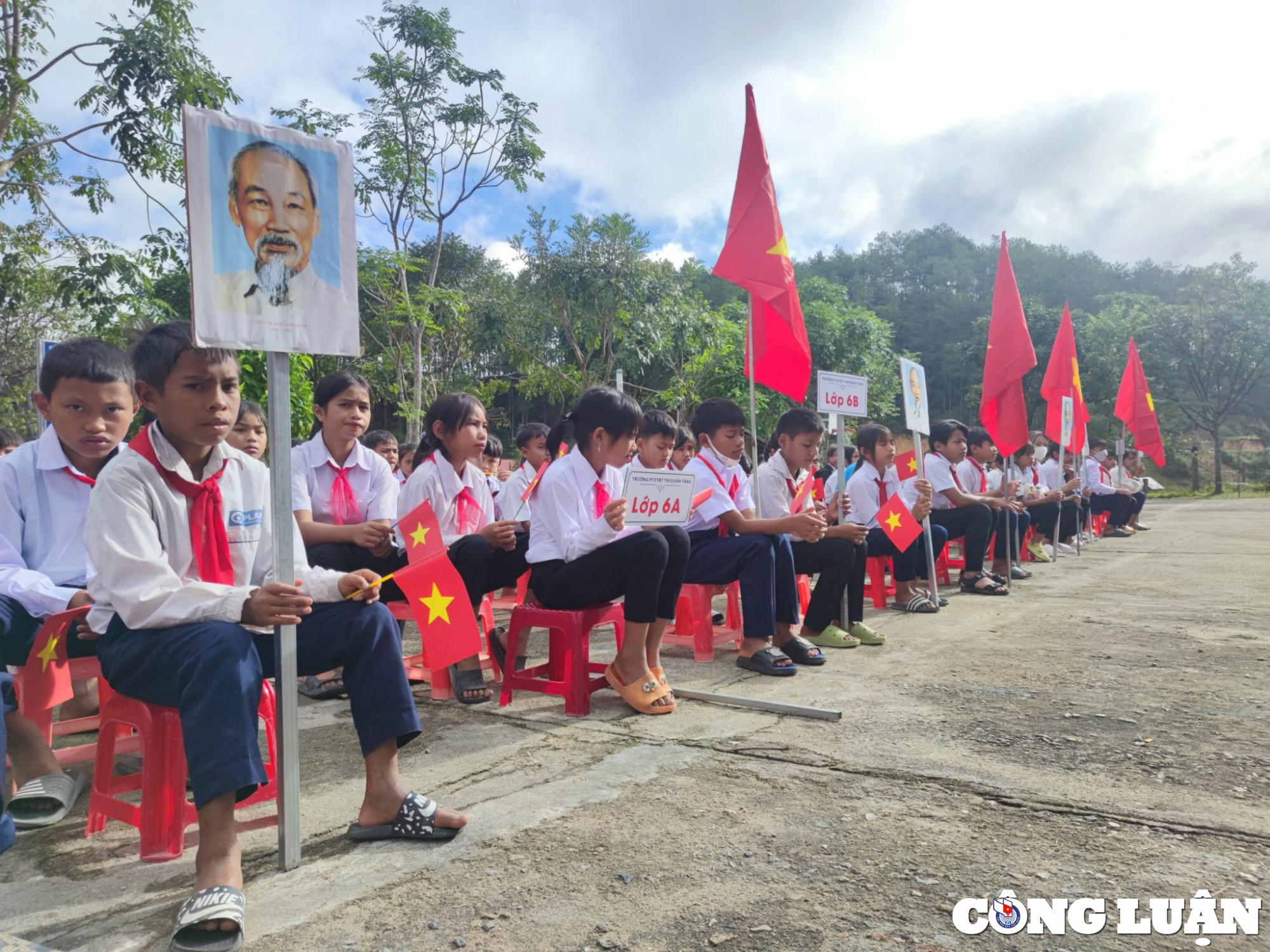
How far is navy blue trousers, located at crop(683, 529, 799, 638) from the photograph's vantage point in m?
4.05

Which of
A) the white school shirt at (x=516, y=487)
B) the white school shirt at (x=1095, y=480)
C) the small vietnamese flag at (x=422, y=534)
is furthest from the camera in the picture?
the white school shirt at (x=1095, y=480)

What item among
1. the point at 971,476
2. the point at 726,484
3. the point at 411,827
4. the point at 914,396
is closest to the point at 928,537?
the point at 914,396

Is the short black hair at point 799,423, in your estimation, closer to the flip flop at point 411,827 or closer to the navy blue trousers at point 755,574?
the navy blue trousers at point 755,574

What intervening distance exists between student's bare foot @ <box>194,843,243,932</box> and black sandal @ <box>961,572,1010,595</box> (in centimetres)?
609

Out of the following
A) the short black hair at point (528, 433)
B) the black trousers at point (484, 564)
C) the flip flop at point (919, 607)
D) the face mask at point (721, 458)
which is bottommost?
the flip flop at point (919, 607)

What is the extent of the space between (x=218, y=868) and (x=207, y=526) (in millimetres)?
809

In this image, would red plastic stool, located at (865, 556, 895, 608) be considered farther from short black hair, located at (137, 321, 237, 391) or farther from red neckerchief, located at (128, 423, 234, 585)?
short black hair, located at (137, 321, 237, 391)

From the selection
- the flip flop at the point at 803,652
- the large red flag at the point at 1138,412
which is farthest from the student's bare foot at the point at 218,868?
the large red flag at the point at 1138,412

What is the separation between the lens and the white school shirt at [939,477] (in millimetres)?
6934

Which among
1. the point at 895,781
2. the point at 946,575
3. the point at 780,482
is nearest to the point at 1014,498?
the point at 946,575

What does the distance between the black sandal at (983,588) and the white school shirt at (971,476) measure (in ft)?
3.47

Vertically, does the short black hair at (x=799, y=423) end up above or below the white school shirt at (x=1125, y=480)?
above

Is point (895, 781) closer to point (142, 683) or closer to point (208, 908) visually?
point (208, 908)

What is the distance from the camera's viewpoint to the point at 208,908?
5.52 ft
